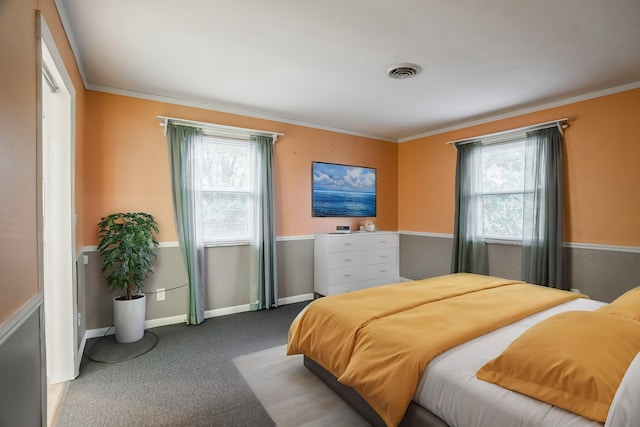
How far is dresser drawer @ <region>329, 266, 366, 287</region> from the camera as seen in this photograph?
166 inches

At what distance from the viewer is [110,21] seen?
6.94ft

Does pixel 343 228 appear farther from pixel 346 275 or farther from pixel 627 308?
pixel 627 308

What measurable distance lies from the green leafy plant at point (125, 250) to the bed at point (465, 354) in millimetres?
1728

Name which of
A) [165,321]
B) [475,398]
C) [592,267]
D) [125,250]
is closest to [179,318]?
[165,321]

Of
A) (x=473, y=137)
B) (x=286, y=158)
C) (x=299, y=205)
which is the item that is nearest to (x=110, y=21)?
(x=286, y=158)

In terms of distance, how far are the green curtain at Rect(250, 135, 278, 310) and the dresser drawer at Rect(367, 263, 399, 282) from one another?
1.41 metres

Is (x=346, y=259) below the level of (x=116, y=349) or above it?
above

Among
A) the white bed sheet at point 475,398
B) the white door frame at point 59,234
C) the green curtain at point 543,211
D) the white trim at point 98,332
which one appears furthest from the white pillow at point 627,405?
the white trim at point 98,332

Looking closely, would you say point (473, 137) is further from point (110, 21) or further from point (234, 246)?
point (110, 21)

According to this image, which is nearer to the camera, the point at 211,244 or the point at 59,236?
the point at 59,236

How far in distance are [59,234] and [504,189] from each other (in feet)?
15.3

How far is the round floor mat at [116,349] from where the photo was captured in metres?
2.66

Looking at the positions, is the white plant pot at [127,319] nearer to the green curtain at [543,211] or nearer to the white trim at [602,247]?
the green curtain at [543,211]

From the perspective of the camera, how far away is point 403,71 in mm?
2814
